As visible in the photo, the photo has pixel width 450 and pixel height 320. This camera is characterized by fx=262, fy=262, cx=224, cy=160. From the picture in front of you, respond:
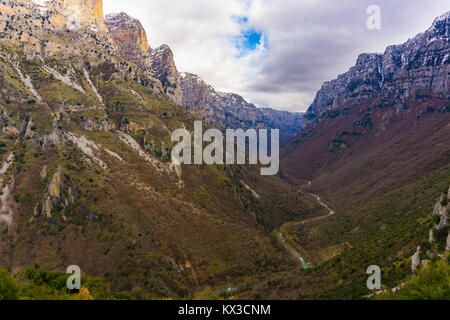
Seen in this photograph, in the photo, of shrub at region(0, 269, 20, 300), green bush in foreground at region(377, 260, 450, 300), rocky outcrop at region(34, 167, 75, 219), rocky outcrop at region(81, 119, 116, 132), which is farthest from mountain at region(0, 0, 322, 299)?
green bush in foreground at region(377, 260, 450, 300)

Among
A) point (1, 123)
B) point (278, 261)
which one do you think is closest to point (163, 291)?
point (278, 261)

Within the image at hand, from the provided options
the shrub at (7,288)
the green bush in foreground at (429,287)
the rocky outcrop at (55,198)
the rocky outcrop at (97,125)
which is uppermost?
the rocky outcrop at (97,125)

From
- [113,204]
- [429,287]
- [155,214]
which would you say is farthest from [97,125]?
[429,287]

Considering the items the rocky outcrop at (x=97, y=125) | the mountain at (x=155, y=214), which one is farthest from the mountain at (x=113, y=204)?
the rocky outcrop at (x=97, y=125)

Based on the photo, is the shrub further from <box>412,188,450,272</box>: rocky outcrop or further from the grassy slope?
<box>412,188,450,272</box>: rocky outcrop

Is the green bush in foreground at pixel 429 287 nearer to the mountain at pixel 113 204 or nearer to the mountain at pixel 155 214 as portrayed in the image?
the mountain at pixel 155 214

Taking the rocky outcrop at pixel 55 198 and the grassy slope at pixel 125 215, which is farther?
the rocky outcrop at pixel 55 198

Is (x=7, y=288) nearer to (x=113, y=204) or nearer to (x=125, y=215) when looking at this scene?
(x=125, y=215)

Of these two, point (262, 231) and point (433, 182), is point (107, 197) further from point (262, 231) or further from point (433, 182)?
point (433, 182)
